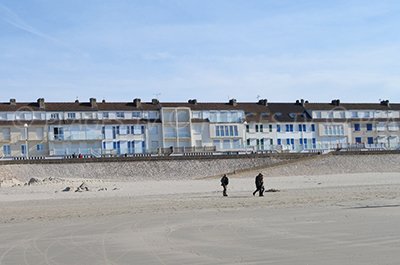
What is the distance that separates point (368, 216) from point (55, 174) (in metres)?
44.9

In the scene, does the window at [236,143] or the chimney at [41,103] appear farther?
the window at [236,143]

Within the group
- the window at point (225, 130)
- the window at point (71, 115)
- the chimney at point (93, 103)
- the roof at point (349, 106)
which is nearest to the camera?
the window at point (71, 115)

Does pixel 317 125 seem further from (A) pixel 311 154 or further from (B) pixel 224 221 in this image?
(B) pixel 224 221

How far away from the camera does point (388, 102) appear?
102625 millimetres

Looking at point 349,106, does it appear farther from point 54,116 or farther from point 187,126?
point 54,116

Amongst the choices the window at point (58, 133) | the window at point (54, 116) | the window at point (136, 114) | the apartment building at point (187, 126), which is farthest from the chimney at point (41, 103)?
the window at point (136, 114)

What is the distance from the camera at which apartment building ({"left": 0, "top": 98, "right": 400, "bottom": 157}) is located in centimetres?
7762

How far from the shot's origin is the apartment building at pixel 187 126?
255 feet

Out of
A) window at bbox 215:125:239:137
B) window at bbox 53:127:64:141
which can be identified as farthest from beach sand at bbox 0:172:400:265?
window at bbox 215:125:239:137

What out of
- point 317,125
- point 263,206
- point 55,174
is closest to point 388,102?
point 317,125

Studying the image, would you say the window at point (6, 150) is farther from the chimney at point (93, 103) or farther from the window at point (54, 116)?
the chimney at point (93, 103)

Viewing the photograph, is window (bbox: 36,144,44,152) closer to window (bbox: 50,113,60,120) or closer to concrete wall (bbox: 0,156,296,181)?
window (bbox: 50,113,60,120)

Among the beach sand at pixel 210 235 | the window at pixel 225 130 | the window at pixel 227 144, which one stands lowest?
the beach sand at pixel 210 235

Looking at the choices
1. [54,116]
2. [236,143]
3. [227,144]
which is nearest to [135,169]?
[54,116]
